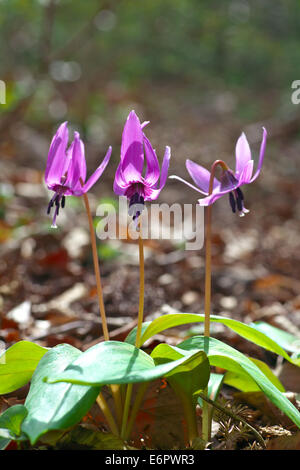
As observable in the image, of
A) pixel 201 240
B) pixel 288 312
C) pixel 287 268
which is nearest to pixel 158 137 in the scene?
pixel 201 240

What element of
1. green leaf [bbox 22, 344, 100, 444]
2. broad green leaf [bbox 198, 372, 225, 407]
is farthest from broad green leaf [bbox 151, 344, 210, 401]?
green leaf [bbox 22, 344, 100, 444]

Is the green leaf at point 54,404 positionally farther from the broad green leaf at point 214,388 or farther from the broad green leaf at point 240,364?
the broad green leaf at point 214,388

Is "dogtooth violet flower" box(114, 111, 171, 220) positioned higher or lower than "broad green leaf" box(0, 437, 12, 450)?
higher

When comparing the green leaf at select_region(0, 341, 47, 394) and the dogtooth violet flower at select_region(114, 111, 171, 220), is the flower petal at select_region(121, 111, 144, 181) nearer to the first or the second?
the dogtooth violet flower at select_region(114, 111, 171, 220)

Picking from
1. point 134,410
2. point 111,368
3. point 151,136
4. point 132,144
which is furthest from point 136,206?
point 151,136

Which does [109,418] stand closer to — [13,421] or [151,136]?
[13,421]

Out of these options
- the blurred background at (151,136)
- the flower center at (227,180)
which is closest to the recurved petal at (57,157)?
the flower center at (227,180)

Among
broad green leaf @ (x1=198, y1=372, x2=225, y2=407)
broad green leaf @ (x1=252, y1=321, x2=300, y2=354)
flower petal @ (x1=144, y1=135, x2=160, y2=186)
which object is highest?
flower petal @ (x1=144, y1=135, x2=160, y2=186)
